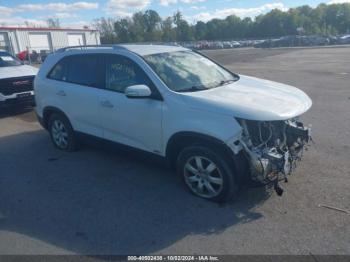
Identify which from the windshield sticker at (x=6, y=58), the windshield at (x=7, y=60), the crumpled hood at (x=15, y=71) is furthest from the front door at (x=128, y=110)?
the windshield sticker at (x=6, y=58)

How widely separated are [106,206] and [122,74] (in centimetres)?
184

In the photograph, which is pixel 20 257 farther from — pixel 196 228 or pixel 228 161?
pixel 228 161

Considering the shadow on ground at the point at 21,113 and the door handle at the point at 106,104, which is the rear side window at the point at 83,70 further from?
the shadow on ground at the point at 21,113

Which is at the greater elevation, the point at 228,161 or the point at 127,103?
the point at 127,103

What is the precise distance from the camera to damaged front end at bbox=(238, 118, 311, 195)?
12.1ft

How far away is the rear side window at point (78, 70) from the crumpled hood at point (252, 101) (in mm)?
1843

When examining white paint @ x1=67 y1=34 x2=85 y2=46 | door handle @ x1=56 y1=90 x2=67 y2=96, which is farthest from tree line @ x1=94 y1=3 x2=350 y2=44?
door handle @ x1=56 y1=90 x2=67 y2=96

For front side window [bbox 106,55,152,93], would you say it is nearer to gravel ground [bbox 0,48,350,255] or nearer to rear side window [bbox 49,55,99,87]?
rear side window [bbox 49,55,99,87]

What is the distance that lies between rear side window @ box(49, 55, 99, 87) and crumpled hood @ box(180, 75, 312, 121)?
6.05 feet

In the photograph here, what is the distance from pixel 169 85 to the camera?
427 centimetres

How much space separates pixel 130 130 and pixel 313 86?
32.7ft

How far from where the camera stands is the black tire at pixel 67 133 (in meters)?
5.81

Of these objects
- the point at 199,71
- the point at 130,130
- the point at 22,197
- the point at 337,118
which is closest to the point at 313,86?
the point at 337,118

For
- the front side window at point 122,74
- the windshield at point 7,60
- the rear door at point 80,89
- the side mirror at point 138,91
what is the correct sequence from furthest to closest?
the windshield at point 7,60 → the rear door at point 80,89 → the front side window at point 122,74 → the side mirror at point 138,91
